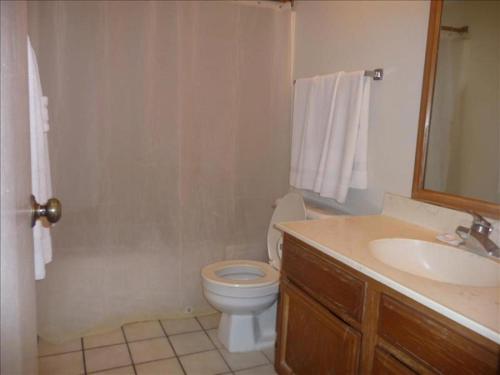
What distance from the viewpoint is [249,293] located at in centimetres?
200

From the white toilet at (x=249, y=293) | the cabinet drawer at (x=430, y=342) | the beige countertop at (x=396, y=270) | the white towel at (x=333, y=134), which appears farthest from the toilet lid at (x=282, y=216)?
the cabinet drawer at (x=430, y=342)

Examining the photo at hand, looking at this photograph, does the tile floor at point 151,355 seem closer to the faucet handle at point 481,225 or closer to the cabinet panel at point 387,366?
the cabinet panel at point 387,366

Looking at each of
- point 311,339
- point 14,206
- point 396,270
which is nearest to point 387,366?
point 396,270

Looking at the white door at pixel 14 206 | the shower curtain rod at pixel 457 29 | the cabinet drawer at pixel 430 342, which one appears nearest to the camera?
the white door at pixel 14 206

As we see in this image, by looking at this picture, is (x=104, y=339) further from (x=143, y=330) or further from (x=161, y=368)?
(x=161, y=368)

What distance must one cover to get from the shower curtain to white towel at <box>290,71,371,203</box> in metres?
0.37

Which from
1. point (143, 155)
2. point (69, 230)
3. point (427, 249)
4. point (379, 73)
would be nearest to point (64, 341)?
point (69, 230)

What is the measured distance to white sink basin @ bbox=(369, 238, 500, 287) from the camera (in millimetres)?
1303

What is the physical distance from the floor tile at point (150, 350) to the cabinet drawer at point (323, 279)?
2.99 feet

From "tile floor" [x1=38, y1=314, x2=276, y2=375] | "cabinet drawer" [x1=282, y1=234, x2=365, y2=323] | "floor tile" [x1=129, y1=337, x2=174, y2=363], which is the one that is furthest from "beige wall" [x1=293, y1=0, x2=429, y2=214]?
"floor tile" [x1=129, y1=337, x2=174, y2=363]

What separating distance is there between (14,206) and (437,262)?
4.47 feet

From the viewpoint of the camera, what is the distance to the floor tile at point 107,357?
2000 mm

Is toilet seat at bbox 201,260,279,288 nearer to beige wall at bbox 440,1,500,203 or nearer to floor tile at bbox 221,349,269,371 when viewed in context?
floor tile at bbox 221,349,269,371

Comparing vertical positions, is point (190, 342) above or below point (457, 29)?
below
